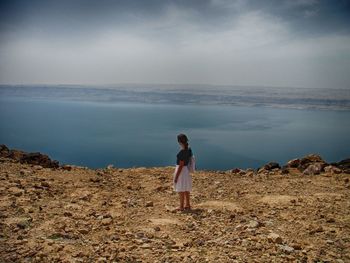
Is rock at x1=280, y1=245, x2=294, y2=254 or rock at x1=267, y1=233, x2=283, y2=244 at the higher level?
rock at x1=267, y1=233, x2=283, y2=244

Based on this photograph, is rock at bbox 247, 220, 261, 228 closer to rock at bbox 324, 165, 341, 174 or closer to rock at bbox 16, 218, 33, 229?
rock at bbox 16, 218, 33, 229

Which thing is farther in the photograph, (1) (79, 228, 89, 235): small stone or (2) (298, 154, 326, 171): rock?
(2) (298, 154, 326, 171): rock

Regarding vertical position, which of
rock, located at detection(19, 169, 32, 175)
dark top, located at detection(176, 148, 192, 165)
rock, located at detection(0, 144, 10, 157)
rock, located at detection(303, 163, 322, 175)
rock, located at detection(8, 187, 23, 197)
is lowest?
rock, located at detection(303, 163, 322, 175)

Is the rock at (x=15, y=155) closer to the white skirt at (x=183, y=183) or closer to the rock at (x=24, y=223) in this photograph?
the rock at (x=24, y=223)

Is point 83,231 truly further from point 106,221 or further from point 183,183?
point 183,183

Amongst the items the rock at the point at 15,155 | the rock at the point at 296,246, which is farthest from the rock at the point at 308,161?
the rock at the point at 15,155

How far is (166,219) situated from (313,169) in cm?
791

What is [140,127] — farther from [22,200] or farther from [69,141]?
[22,200]

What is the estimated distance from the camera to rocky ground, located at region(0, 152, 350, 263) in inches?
233

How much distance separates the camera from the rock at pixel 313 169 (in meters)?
13.5

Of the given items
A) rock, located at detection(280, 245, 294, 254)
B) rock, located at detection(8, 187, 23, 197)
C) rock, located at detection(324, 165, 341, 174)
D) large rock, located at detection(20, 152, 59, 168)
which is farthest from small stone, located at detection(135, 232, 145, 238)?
rock, located at detection(324, 165, 341, 174)

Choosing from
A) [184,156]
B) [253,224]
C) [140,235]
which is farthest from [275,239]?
[184,156]

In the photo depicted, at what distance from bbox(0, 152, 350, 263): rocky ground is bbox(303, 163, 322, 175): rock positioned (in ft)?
2.24

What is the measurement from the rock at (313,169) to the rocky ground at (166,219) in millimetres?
681
